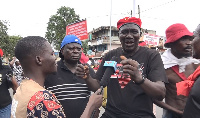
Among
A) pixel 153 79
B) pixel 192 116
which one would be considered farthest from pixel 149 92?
pixel 192 116

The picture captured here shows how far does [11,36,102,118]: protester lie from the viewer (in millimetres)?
1315

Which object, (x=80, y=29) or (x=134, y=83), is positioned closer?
(x=134, y=83)

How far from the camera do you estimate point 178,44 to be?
2.44 metres

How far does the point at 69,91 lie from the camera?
2412mm

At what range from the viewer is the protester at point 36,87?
1.32 meters

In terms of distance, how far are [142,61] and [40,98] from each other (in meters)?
1.03

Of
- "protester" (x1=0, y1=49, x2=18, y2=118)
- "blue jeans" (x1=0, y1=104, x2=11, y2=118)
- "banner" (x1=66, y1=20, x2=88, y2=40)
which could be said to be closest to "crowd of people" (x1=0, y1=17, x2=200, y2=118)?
"protester" (x1=0, y1=49, x2=18, y2=118)

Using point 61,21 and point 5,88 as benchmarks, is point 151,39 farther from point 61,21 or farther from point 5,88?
point 61,21

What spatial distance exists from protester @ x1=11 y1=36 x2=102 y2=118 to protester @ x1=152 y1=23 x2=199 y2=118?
1.13m

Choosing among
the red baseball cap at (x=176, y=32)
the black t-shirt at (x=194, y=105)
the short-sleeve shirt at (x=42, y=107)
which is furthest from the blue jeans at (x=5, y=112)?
the black t-shirt at (x=194, y=105)

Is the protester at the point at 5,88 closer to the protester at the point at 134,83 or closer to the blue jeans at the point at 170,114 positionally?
the protester at the point at 134,83

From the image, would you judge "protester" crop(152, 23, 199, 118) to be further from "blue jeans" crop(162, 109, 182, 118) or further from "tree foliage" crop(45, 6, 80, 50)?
"tree foliage" crop(45, 6, 80, 50)

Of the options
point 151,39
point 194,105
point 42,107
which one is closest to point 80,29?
point 151,39

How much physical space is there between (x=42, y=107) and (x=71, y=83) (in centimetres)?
116
